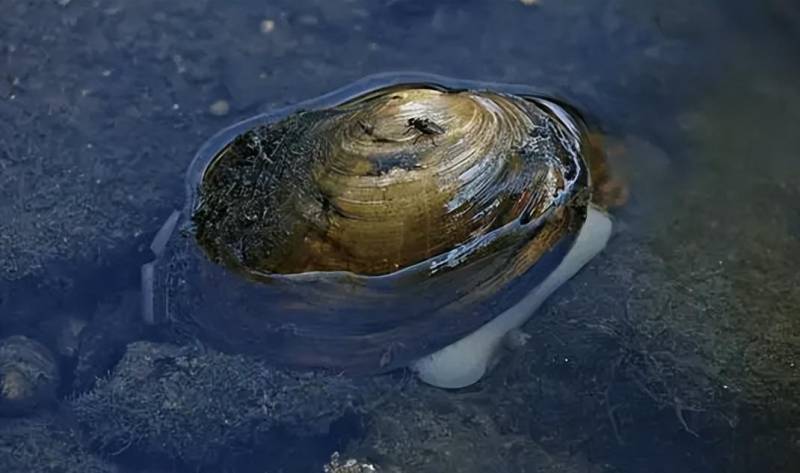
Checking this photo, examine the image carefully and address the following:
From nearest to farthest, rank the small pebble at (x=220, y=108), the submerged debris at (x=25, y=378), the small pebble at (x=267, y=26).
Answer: the submerged debris at (x=25, y=378) < the small pebble at (x=220, y=108) < the small pebble at (x=267, y=26)

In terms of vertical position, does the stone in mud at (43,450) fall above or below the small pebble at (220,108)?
below

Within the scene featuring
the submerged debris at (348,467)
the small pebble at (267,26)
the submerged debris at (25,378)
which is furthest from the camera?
the small pebble at (267,26)

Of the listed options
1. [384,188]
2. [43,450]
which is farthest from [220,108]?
[43,450]

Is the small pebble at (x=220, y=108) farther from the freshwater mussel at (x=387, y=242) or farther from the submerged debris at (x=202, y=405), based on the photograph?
the submerged debris at (x=202, y=405)

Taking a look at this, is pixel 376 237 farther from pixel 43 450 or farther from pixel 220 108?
pixel 43 450

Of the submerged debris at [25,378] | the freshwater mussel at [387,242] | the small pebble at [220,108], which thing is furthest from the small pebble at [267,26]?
the submerged debris at [25,378]

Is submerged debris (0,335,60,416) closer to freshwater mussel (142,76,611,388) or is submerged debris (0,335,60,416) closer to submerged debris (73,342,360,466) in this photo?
submerged debris (73,342,360,466)

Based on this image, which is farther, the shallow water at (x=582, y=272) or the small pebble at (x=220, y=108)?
the small pebble at (x=220, y=108)
